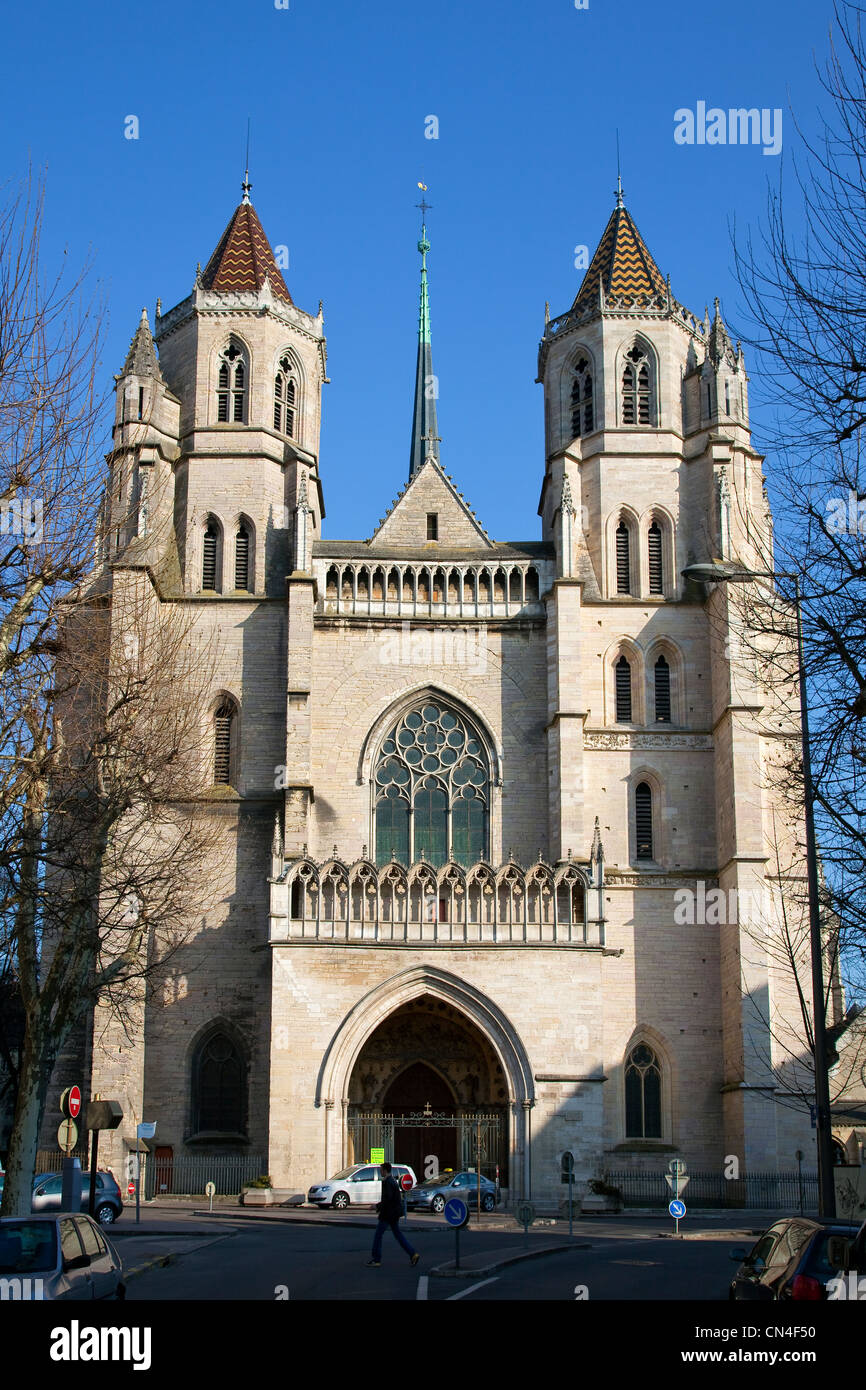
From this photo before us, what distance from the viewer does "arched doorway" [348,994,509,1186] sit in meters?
30.5

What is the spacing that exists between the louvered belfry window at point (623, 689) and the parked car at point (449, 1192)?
10.9 m

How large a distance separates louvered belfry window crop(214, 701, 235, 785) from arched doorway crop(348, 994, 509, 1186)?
6.43 metres

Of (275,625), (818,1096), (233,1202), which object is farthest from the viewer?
(275,625)

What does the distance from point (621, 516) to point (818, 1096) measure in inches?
795

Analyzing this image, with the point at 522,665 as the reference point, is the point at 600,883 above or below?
below

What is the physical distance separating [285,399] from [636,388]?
8.43m

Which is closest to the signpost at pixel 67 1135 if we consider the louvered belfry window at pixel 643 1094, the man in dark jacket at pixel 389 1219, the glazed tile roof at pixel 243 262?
the man in dark jacket at pixel 389 1219

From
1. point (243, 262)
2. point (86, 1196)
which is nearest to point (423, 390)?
point (243, 262)

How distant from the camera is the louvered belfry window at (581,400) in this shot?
37.3 meters

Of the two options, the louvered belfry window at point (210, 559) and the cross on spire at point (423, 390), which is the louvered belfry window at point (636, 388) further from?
the cross on spire at point (423, 390)

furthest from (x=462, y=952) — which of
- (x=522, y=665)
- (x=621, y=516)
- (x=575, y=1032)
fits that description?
(x=621, y=516)
